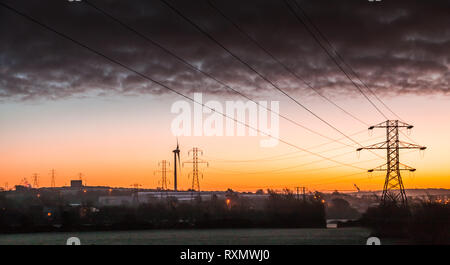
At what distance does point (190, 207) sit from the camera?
5812 inches

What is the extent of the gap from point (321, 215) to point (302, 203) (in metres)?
6.10

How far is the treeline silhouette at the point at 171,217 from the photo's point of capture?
13562cm

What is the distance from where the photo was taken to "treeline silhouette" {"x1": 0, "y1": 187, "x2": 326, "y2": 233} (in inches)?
5340

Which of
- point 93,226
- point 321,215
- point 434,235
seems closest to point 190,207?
point 93,226

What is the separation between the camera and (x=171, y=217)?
465ft
